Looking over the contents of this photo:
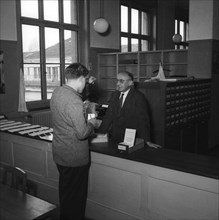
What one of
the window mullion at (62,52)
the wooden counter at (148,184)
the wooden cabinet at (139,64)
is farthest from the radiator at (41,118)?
the wooden counter at (148,184)

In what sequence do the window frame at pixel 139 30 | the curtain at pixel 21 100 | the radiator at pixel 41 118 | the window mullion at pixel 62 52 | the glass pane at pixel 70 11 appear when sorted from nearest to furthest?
the curtain at pixel 21 100, the radiator at pixel 41 118, the window mullion at pixel 62 52, the glass pane at pixel 70 11, the window frame at pixel 139 30

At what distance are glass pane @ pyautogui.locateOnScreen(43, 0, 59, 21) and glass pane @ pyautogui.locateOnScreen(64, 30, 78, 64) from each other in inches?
17.3

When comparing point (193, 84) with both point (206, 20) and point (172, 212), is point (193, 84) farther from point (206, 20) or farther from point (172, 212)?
point (172, 212)

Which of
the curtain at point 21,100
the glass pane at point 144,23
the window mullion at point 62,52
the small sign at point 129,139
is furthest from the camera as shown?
the glass pane at point 144,23

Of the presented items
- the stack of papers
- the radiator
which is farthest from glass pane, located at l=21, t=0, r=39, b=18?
the stack of papers

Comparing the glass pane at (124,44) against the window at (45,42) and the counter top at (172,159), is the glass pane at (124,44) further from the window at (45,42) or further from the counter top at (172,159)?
the counter top at (172,159)

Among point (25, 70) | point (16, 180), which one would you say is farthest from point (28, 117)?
point (16, 180)

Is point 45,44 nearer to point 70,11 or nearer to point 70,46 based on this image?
point 70,46

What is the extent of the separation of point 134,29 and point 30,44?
13.7ft

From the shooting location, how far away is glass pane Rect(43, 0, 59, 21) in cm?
659

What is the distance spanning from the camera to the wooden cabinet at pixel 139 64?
23.9ft

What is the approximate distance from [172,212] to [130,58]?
5.74 meters

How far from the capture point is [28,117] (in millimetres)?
5832

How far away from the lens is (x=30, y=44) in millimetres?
6227
